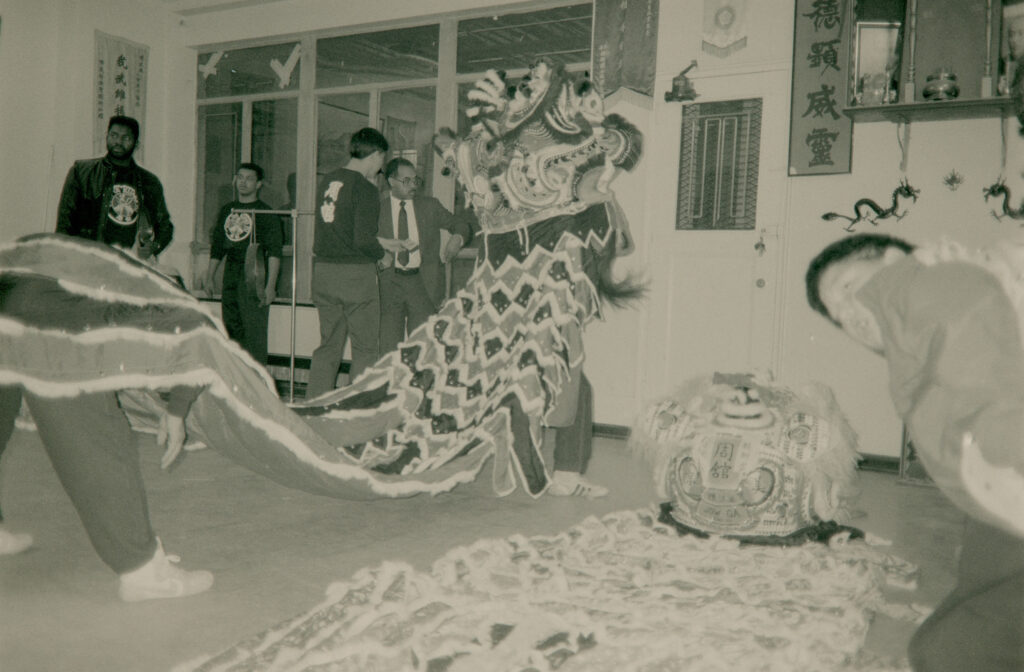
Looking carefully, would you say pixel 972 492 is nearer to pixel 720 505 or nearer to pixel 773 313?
pixel 720 505

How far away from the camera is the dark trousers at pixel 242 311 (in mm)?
5221

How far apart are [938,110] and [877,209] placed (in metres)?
0.50

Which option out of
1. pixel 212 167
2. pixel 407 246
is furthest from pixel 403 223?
pixel 212 167

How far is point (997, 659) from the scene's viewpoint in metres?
1.01

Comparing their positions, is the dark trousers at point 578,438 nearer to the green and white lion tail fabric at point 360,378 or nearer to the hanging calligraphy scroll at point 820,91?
the green and white lion tail fabric at point 360,378

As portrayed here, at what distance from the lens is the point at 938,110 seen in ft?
12.1

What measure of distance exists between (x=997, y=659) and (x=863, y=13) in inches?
141

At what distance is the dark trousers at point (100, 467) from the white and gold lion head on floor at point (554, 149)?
1.73 meters

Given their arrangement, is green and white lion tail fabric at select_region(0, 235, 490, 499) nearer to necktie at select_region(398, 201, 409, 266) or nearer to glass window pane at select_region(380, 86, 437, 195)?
necktie at select_region(398, 201, 409, 266)

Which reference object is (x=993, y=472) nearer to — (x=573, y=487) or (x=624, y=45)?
(x=573, y=487)

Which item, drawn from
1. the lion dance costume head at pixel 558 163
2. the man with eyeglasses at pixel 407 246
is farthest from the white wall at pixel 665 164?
the lion dance costume head at pixel 558 163

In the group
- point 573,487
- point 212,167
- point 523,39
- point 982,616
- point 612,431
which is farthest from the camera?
point 212,167

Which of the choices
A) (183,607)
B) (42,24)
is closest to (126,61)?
(42,24)

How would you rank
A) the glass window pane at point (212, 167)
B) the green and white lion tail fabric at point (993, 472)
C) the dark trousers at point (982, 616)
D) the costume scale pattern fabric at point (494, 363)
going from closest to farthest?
the green and white lion tail fabric at point (993, 472)
the dark trousers at point (982, 616)
the costume scale pattern fabric at point (494, 363)
the glass window pane at point (212, 167)
